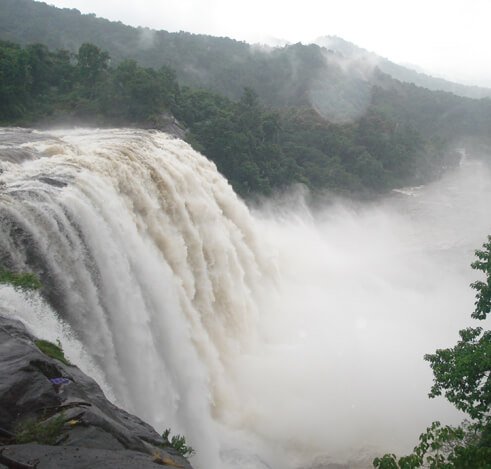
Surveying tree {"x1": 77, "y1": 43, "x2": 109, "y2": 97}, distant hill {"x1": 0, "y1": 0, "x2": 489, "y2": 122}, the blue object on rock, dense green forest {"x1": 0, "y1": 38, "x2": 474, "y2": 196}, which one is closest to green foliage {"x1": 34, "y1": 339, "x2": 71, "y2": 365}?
the blue object on rock

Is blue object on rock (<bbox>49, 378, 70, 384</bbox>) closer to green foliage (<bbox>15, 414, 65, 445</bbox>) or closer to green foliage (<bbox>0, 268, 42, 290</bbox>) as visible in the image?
green foliage (<bbox>15, 414, 65, 445</bbox>)

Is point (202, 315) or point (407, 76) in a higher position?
point (407, 76)

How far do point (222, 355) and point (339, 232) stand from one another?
79.4 feet

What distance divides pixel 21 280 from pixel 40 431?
10.8ft

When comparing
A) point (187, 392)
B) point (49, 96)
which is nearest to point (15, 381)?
point (187, 392)

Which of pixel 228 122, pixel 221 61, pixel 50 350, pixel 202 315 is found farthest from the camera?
pixel 221 61

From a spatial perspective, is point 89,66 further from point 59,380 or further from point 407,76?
point 407,76

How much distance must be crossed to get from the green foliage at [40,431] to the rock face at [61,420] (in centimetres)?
1

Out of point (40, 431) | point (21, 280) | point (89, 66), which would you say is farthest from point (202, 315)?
point (89, 66)

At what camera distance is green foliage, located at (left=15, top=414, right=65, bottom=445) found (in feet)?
15.0

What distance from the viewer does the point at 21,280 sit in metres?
7.38

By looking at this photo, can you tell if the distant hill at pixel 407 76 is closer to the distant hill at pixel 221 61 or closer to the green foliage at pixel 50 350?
the distant hill at pixel 221 61

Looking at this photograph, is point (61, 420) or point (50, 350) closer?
point (61, 420)

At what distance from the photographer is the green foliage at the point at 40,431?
15.0ft
